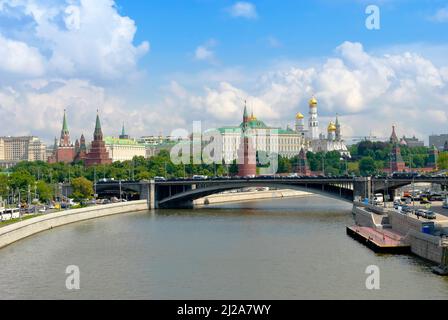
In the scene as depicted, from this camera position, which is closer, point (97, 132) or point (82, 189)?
point (82, 189)

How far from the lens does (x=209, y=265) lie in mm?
39062

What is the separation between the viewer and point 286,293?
1264 inches

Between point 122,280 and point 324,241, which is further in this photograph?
point 324,241

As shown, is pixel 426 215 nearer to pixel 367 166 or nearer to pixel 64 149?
pixel 367 166

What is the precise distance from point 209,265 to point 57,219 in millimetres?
25205

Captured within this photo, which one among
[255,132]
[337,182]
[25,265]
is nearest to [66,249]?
[25,265]

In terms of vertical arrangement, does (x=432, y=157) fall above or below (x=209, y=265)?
above

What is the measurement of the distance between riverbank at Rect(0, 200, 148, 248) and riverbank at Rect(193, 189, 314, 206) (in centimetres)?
1176

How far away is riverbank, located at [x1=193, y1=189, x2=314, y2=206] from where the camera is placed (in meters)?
95.0

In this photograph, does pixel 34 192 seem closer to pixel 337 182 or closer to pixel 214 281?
pixel 337 182

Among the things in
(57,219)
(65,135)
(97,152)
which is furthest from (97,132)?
(57,219)

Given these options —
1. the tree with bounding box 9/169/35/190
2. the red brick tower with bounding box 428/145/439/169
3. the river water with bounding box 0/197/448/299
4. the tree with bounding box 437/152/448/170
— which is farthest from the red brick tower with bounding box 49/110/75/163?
the river water with bounding box 0/197/448/299

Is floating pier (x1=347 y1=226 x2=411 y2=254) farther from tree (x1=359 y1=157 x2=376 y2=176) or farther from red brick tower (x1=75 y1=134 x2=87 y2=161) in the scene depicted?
red brick tower (x1=75 y1=134 x2=87 y2=161)
